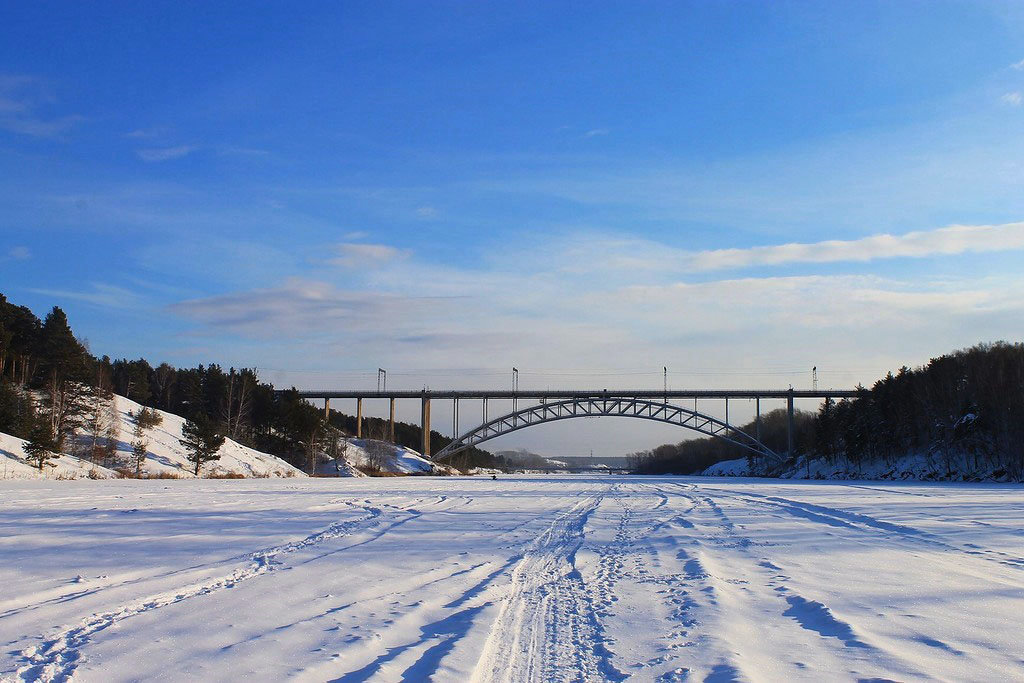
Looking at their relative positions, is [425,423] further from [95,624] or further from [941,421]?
[95,624]

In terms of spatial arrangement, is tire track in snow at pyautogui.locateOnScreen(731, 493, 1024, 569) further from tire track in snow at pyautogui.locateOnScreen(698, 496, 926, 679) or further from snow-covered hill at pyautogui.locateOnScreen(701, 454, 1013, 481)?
snow-covered hill at pyautogui.locateOnScreen(701, 454, 1013, 481)

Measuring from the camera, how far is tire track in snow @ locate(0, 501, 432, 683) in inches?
192

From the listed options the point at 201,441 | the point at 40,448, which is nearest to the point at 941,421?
the point at 201,441

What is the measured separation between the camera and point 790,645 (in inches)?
230

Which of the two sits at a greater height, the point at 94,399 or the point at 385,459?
the point at 94,399

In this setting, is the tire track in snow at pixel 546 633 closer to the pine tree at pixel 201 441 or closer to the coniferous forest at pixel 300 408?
the coniferous forest at pixel 300 408

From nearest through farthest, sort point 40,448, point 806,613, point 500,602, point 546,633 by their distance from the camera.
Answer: point 546,633 < point 806,613 < point 500,602 < point 40,448

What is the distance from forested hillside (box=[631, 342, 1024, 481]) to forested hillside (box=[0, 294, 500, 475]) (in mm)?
50247

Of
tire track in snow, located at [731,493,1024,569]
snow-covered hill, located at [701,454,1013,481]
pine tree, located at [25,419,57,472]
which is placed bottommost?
snow-covered hill, located at [701,454,1013,481]

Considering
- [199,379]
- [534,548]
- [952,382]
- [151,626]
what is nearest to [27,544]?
[151,626]

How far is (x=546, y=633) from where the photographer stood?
6.17 meters

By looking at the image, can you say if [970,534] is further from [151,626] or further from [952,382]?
[952,382]

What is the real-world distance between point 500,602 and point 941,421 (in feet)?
192

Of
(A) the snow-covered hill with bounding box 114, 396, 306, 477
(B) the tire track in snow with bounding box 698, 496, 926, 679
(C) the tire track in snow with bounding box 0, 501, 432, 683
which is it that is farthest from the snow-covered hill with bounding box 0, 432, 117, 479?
(B) the tire track in snow with bounding box 698, 496, 926, 679
